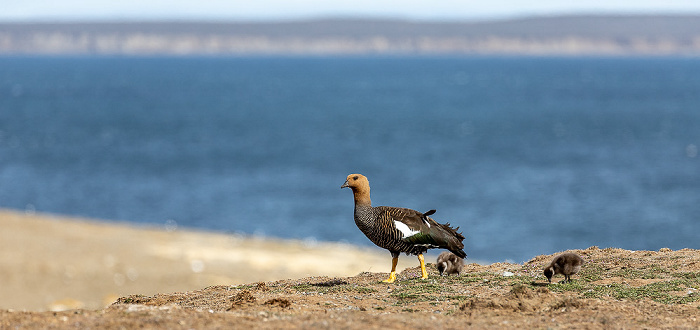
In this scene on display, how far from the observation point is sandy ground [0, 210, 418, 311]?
28594mm

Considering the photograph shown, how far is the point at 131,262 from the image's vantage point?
3253 cm

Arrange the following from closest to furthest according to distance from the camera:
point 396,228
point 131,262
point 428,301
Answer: point 428,301
point 396,228
point 131,262

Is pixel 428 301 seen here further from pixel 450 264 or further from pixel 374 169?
pixel 374 169

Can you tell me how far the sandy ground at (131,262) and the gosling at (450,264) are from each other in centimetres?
1332

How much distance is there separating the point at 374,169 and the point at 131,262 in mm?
45945

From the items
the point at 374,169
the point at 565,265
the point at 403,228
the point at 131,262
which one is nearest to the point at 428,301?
the point at 403,228

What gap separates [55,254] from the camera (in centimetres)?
3275

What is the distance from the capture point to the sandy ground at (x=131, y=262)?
2859cm

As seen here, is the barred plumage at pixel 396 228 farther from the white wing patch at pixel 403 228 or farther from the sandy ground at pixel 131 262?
the sandy ground at pixel 131 262

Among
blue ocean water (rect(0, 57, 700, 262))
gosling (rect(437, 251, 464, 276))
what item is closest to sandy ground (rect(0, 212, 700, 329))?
gosling (rect(437, 251, 464, 276))

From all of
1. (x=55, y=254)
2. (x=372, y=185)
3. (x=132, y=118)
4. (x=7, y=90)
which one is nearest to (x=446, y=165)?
(x=372, y=185)

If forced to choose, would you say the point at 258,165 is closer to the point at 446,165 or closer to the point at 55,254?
the point at 446,165

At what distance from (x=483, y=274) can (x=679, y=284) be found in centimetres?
348

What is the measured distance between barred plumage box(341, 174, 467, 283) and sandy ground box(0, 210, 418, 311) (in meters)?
14.0
